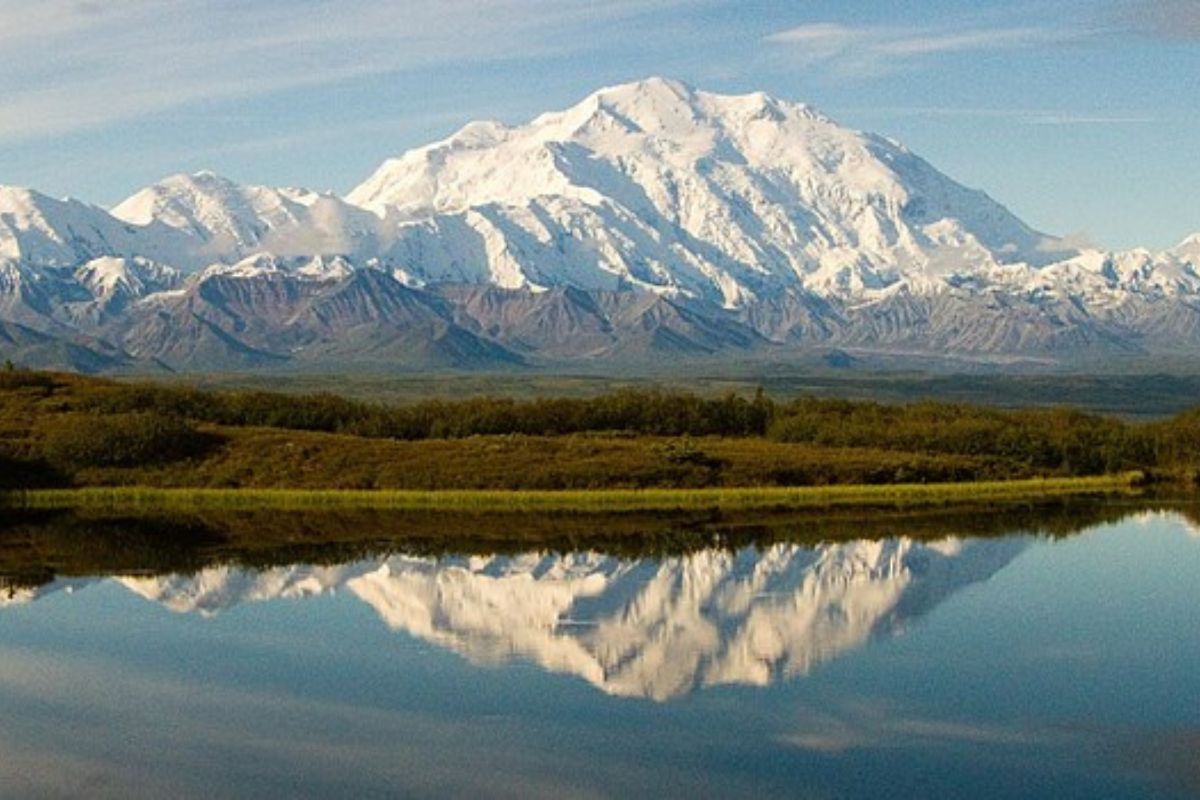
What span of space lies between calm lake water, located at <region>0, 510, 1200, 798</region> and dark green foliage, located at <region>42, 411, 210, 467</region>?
121ft

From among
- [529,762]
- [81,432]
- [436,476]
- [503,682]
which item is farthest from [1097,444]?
[529,762]

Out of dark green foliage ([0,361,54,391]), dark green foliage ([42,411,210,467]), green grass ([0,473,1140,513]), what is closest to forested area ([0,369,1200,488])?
dark green foliage ([42,411,210,467])

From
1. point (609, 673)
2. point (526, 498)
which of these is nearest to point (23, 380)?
point (526, 498)

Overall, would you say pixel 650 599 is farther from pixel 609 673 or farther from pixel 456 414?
pixel 456 414

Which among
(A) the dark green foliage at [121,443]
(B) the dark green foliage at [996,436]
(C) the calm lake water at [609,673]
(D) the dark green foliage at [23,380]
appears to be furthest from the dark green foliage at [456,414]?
(C) the calm lake water at [609,673]

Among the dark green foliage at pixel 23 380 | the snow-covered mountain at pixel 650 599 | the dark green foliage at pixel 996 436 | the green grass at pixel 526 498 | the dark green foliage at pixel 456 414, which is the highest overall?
the dark green foliage at pixel 23 380

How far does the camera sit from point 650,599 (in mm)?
65375

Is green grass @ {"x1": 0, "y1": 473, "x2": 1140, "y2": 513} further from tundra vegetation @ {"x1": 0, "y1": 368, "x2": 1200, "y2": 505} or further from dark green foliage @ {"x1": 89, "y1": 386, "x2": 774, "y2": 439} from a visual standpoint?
dark green foliage @ {"x1": 89, "y1": 386, "x2": 774, "y2": 439}

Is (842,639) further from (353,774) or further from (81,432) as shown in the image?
(81,432)

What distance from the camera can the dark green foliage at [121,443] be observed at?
117m

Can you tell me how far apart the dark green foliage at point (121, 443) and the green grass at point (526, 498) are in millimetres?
5008

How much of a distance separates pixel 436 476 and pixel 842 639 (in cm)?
5828

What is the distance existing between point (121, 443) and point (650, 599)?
60313mm

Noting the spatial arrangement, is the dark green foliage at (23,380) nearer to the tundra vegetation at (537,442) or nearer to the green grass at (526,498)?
the tundra vegetation at (537,442)
